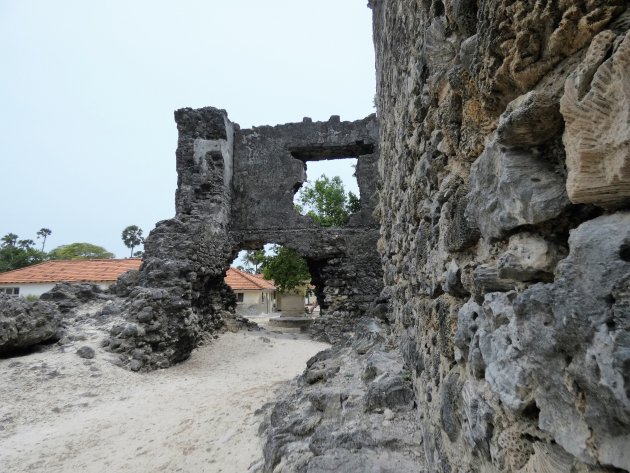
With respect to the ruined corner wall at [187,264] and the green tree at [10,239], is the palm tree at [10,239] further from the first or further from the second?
the ruined corner wall at [187,264]

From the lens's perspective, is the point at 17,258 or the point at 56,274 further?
the point at 17,258

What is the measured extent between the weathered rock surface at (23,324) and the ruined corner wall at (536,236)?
19.6 feet

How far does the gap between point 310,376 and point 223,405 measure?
3.15 ft

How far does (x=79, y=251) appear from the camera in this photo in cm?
3544

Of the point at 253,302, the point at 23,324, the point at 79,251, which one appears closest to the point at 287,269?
the point at 253,302

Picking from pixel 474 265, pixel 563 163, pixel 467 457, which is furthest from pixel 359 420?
pixel 563 163

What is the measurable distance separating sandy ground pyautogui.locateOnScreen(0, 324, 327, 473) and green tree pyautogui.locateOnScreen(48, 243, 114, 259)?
110 feet

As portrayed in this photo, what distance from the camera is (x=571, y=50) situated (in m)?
0.85

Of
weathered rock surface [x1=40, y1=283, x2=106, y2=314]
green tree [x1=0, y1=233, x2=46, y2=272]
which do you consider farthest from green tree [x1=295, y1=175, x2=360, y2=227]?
green tree [x1=0, y1=233, x2=46, y2=272]

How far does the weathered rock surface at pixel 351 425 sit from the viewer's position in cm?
194

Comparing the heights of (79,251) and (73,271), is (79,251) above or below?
above

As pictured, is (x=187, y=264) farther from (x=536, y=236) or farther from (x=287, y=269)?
(x=287, y=269)

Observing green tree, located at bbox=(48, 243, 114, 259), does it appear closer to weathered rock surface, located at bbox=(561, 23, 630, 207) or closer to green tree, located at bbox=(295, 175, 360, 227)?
green tree, located at bbox=(295, 175, 360, 227)

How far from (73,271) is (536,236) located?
22145 millimetres
